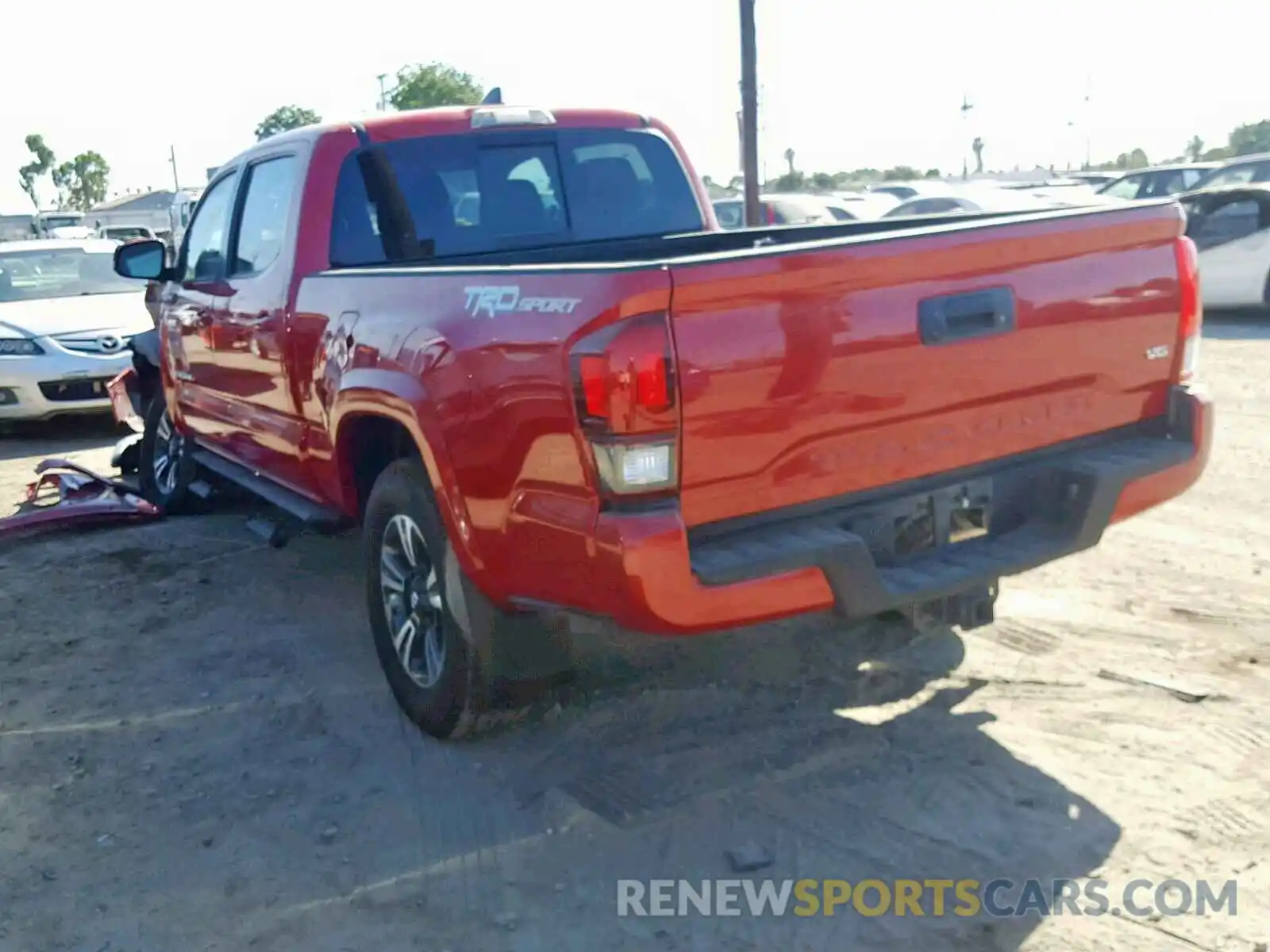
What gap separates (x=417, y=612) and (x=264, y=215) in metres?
2.23

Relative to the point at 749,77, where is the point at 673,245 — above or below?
below

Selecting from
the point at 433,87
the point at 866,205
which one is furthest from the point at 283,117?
the point at 866,205

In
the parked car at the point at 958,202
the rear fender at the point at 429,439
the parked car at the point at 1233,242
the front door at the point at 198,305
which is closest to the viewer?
the rear fender at the point at 429,439

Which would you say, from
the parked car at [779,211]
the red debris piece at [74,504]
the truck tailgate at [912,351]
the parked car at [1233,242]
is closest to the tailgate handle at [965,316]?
the truck tailgate at [912,351]

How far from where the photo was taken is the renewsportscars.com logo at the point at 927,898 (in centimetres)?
302

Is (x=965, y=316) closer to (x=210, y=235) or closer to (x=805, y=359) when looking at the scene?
(x=805, y=359)

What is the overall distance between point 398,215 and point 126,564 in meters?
2.72

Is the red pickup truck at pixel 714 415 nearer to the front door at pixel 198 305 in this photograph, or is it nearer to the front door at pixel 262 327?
the front door at pixel 262 327

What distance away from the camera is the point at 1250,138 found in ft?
204

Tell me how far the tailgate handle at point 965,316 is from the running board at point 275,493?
251 centimetres

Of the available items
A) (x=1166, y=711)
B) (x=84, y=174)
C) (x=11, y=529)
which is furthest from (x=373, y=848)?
(x=84, y=174)

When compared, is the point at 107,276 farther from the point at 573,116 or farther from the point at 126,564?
the point at 573,116

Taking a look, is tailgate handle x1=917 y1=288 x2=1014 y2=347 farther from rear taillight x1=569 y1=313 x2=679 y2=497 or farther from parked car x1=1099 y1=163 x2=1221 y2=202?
parked car x1=1099 y1=163 x2=1221 y2=202

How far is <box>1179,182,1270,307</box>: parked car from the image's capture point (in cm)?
1293
